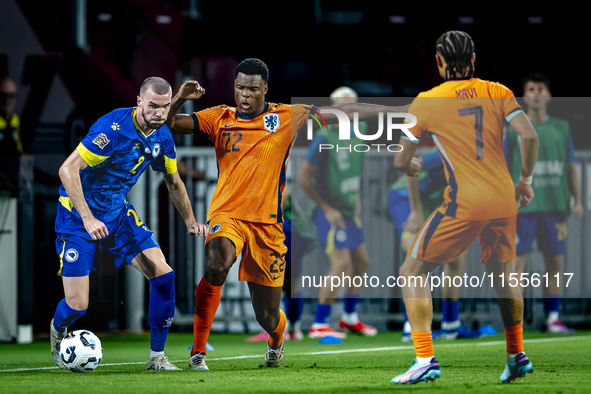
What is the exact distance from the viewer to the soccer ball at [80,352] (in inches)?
189

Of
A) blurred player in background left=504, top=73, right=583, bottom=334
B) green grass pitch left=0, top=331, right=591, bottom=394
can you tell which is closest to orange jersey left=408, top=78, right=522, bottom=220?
green grass pitch left=0, top=331, right=591, bottom=394

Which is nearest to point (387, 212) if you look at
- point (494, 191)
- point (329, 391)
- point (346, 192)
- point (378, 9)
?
point (346, 192)

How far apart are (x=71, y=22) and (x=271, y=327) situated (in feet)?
19.6

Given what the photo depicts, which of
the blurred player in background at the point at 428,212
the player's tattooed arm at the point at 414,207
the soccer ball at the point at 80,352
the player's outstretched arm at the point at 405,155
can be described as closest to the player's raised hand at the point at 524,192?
the player's outstretched arm at the point at 405,155

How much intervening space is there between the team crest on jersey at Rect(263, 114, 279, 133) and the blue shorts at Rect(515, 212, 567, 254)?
3760mm

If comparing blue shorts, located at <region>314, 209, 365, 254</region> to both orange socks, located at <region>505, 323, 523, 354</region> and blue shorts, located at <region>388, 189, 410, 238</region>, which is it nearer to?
blue shorts, located at <region>388, 189, 410, 238</region>

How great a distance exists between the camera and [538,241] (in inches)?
316

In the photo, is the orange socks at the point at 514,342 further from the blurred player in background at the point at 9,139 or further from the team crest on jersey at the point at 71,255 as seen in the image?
the blurred player in background at the point at 9,139

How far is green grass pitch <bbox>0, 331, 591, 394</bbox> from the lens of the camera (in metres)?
4.11

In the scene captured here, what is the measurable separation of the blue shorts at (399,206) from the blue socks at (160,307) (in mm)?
3283

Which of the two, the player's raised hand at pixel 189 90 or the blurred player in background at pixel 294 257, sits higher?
the player's raised hand at pixel 189 90

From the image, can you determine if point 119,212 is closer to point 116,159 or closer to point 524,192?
point 116,159

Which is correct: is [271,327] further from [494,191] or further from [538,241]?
[538,241]

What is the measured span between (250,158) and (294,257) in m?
2.85
